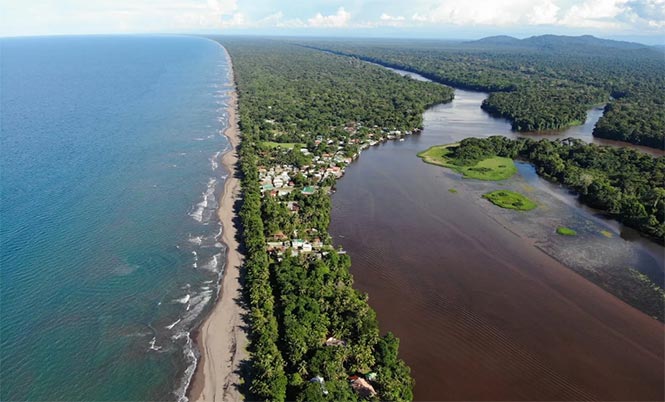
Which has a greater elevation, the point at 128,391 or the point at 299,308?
the point at 299,308

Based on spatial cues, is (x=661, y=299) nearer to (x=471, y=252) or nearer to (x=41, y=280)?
(x=471, y=252)

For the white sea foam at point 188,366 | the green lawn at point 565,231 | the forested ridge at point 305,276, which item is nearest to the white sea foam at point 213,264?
the forested ridge at point 305,276

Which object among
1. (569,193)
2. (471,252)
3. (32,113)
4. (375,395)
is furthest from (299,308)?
(32,113)

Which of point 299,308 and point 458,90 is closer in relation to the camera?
point 299,308

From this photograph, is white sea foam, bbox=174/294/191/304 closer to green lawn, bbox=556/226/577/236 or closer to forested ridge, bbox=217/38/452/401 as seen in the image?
forested ridge, bbox=217/38/452/401

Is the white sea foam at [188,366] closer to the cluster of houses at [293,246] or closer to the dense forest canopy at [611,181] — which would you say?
the cluster of houses at [293,246]

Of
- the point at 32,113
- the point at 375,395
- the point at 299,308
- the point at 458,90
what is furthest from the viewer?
the point at 458,90

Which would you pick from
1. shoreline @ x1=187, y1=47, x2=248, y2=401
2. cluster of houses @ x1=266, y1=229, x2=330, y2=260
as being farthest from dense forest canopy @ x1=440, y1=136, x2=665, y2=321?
shoreline @ x1=187, y1=47, x2=248, y2=401

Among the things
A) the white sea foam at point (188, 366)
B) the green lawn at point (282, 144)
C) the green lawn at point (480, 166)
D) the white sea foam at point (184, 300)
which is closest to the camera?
the white sea foam at point (188, 366)
